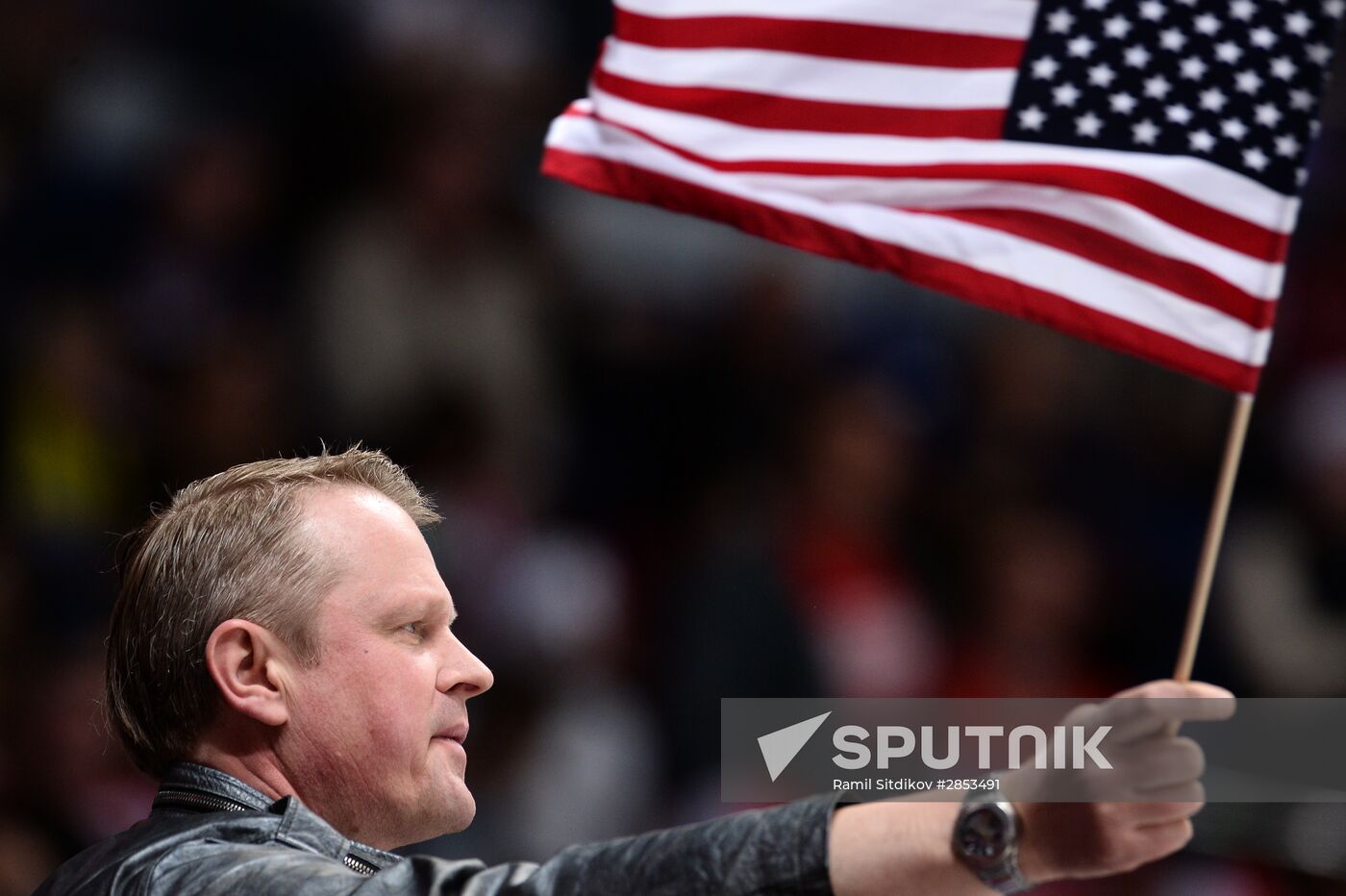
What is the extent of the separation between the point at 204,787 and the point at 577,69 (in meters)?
5.04

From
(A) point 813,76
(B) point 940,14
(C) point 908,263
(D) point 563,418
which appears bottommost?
(D) point 563,418

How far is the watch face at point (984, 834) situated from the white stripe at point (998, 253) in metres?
0.97

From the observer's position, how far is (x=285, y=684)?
226cm

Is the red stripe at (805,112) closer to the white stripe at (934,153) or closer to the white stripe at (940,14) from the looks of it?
the white stripe at (934,153)

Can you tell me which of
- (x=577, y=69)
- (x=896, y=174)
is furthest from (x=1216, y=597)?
(x=896, y=174)

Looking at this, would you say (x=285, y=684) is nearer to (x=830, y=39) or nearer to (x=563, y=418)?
(x=830, y=39)

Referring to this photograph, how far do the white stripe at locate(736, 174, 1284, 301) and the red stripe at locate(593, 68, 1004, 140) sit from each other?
0.32 ft

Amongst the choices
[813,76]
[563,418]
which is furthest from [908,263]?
[563,418]

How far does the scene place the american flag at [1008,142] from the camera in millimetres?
2516

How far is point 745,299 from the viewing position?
6320mm

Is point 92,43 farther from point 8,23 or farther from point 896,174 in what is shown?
point 896,174

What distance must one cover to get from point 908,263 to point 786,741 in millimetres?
1868

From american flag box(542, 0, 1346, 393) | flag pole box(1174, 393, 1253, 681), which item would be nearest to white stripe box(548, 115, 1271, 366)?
american flag box(542, 0, 1346, 393)

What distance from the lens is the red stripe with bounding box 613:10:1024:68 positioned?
273 centimetres
